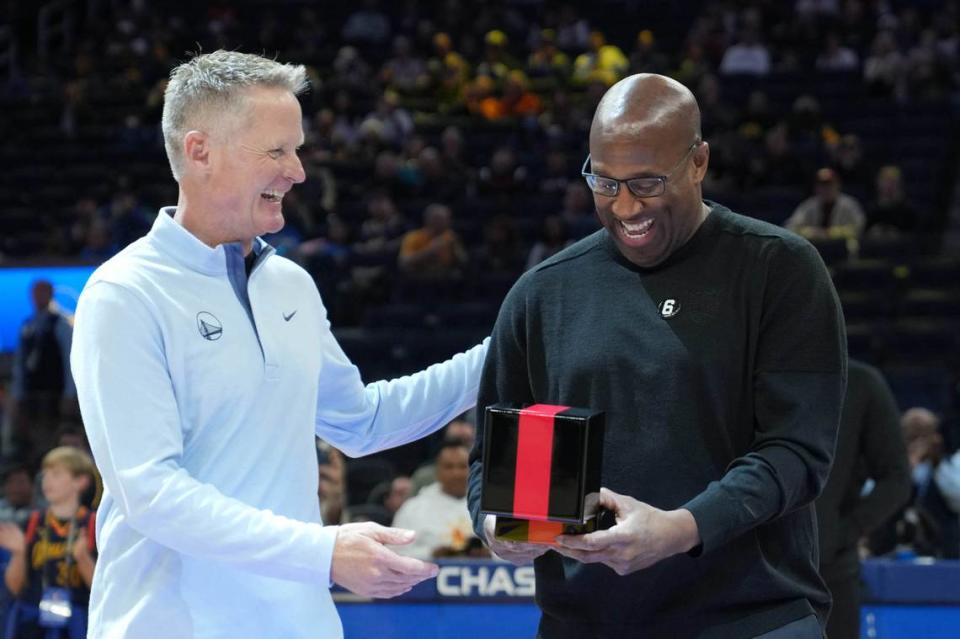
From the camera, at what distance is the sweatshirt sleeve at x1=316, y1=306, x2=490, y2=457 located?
3174mm

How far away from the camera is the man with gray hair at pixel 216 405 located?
8.52 ft

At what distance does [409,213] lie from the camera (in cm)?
1370

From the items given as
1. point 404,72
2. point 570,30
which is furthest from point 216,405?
point 570,30

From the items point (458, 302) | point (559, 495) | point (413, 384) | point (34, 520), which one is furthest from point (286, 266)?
point (458, 302)

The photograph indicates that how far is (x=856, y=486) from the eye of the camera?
5520 millimetres

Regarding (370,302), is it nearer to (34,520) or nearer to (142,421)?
(34,520)

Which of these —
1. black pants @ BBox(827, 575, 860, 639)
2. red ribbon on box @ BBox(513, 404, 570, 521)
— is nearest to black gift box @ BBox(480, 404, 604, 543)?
red ribbon on box @ BBox(513, 404, 570, 521)

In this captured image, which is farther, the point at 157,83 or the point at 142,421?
the point at 157,83

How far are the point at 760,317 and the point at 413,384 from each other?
96 centimetres

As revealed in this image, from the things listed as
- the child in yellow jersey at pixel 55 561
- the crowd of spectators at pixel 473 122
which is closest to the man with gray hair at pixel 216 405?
the child in yellow jersey at pixel 55 561

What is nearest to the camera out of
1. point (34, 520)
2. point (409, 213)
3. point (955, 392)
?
point (34, 520)

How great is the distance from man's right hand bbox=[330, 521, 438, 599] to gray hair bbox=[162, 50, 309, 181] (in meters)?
0.83

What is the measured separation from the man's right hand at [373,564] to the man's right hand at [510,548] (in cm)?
12

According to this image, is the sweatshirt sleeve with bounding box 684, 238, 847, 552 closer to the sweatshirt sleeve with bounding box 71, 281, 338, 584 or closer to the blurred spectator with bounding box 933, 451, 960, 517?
the sweatshirt sleeve with bounding box 71, 281, 338, 584
